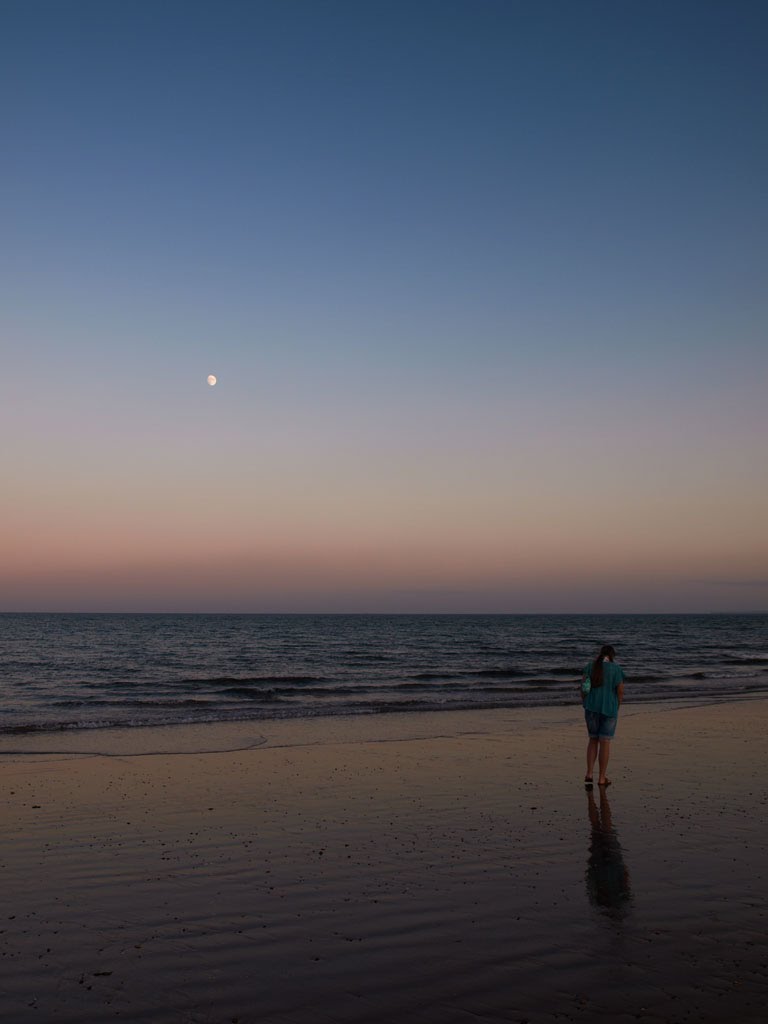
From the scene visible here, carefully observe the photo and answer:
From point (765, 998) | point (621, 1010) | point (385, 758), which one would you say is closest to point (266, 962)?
point (621, 1010)

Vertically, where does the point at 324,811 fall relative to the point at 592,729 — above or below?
below

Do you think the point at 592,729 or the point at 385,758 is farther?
the point at 385,758

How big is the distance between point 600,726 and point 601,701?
39 cm

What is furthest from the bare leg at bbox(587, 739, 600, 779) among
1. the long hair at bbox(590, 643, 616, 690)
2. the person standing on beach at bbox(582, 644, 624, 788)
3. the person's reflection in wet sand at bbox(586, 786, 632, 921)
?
the person's reflection in wet sand at bbox(586, 786, 632, 921)

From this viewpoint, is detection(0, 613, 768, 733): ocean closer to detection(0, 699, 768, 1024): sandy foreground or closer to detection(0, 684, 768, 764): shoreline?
detection(0, 684, 768, 764): shoreline

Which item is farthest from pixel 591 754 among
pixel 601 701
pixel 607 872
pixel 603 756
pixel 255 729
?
pixel 255 729

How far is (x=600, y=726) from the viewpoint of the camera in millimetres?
13047

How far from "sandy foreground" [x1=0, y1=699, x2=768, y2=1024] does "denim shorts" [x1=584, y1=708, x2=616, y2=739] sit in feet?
2.55

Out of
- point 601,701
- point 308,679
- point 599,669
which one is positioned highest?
point 599,669

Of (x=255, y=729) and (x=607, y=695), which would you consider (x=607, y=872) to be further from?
(x=255, y=729)

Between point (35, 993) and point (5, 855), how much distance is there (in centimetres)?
395

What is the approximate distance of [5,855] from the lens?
922cm

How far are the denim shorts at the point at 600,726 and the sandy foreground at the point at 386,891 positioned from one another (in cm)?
78

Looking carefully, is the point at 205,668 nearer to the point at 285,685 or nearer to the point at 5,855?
the point at 285,685
